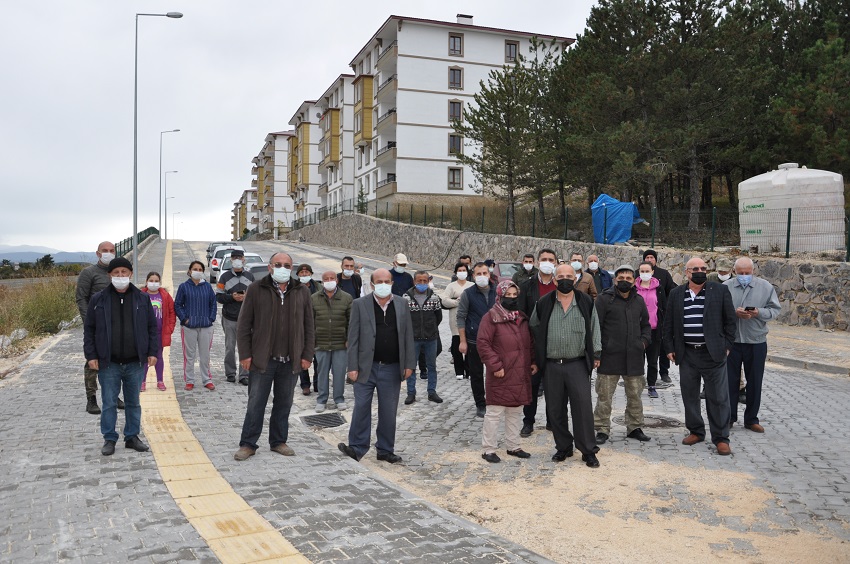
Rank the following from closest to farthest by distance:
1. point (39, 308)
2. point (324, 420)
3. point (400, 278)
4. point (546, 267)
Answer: point (546, 267) → point (324, 420) → point (400, 278) → point (39, 308)

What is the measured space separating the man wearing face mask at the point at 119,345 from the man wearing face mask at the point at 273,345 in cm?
102

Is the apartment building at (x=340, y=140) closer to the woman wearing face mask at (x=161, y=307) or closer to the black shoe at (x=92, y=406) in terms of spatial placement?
the woman wearing face mask at (x=161, y=307)

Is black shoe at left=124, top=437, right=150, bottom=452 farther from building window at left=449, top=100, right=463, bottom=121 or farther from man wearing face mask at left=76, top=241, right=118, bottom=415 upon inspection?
building window at left=449, top=100, right=463, bottom=121

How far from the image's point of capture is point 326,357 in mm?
9859

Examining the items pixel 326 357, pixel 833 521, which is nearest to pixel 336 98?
pixel 326 357

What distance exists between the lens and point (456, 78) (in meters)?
51.8

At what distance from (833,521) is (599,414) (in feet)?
9.36

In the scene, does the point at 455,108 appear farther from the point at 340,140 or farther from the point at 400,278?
the point at 400,278

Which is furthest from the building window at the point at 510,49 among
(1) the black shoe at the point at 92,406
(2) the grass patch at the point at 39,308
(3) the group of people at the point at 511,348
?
(1) the black shoe at the point at 92,406

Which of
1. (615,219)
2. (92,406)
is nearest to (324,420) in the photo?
(92,406)

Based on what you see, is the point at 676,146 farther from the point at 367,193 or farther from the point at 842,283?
the point at 367,193

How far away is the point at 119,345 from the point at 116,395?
0.52m

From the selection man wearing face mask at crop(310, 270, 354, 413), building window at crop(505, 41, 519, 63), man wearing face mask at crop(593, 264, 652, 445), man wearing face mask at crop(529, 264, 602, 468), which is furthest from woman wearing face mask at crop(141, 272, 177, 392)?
building window at crop(505, 41, 519, 63)

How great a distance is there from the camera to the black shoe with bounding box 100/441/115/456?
6918mm
